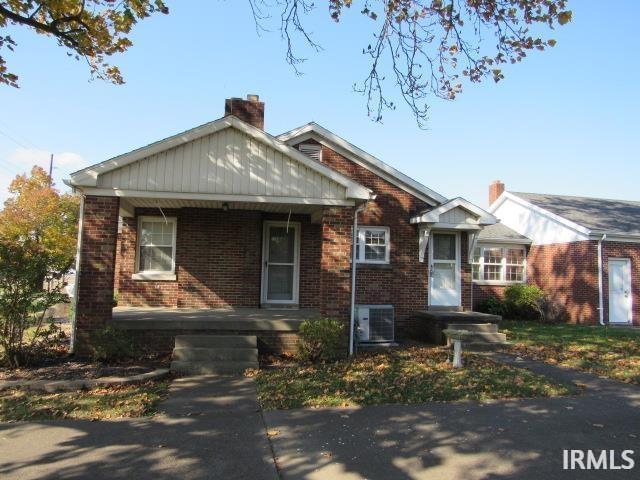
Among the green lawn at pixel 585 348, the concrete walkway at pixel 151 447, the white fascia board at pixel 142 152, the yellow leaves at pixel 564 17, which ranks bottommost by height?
the concrete walkway at pixel 151 447

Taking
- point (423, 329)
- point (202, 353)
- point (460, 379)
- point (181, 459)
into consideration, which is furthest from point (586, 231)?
point (181, 459)

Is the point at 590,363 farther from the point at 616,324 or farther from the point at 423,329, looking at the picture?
the point at 616,324

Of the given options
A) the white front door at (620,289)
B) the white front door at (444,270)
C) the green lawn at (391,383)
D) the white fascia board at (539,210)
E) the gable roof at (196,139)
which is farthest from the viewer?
the white fascia board at (539,210)

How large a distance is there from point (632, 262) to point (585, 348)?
864 centimetres

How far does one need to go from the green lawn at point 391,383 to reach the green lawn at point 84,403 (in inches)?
59.6

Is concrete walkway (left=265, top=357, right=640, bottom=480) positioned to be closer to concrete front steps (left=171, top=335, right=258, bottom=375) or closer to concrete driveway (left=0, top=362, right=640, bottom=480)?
concrete driveway (left=0, top=362, right=640, bottom=480)

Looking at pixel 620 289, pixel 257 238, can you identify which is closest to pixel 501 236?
pixel 620 289

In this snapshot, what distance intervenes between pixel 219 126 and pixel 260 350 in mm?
4347

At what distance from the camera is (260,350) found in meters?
9.40

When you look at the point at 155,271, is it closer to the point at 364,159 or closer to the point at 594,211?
the point at 364,159

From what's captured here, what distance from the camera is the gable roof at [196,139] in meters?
8.84

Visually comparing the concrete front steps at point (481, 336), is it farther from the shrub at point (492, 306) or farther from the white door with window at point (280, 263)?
the shrub at point (492, 306)

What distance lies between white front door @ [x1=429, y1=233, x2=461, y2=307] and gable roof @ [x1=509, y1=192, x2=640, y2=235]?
6.55 meters

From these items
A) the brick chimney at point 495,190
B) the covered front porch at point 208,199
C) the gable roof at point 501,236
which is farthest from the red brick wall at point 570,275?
the covered front porch at point 208,199
